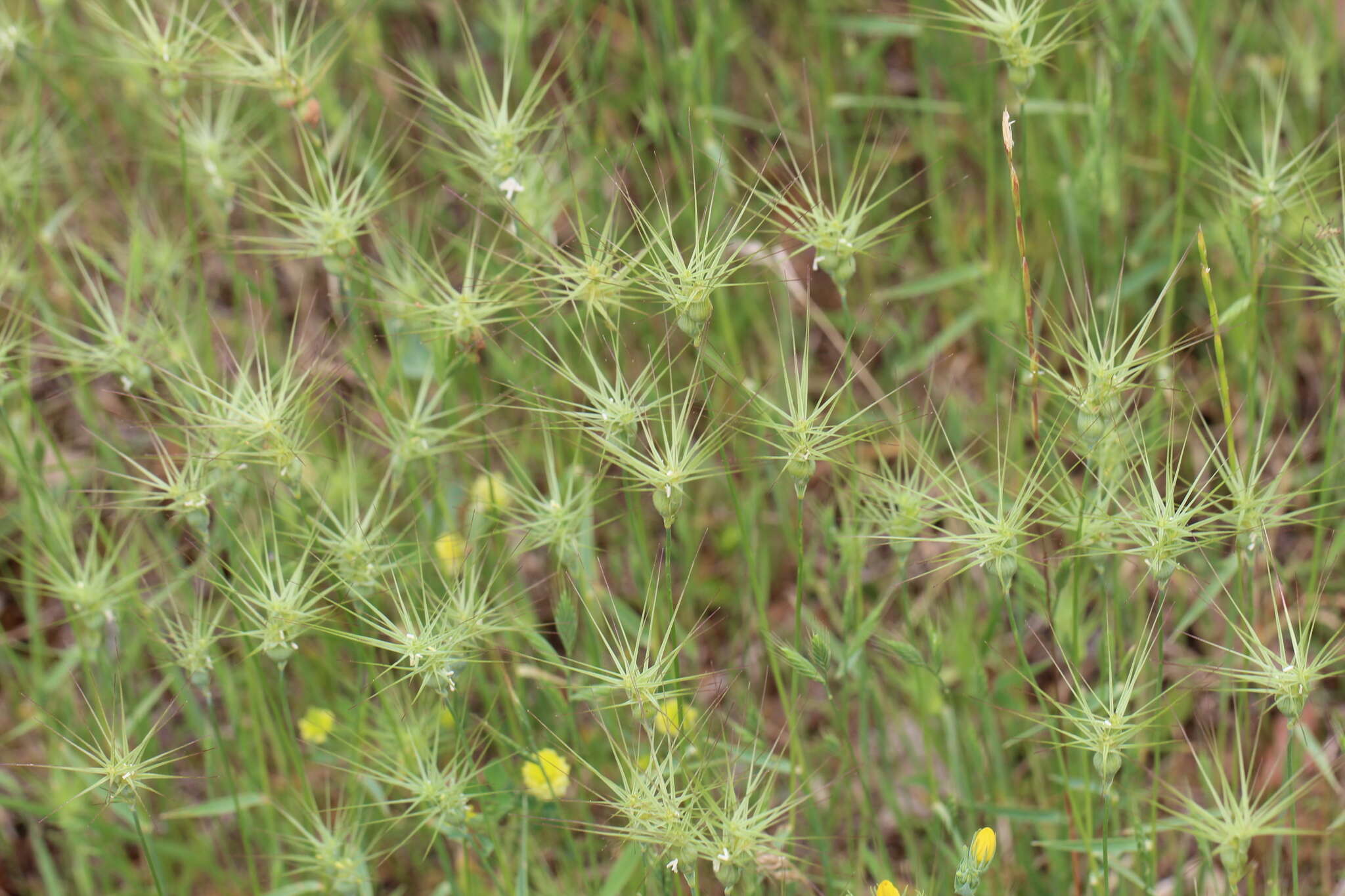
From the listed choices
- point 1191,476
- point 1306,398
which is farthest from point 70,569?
point 1306,398

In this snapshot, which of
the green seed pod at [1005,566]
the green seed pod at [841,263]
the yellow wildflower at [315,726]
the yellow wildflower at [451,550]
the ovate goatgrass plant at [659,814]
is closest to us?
the ovate goatgrass plant at [659,814]

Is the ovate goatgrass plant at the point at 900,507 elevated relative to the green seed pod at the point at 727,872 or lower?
elevated

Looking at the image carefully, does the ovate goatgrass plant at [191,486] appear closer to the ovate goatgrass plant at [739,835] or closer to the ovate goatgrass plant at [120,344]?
the ovate goatgrass plant at [120,344]

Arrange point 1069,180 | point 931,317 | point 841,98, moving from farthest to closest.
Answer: point 931,317
point 841,98
point 1069,180

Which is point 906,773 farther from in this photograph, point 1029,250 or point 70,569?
point 70,569

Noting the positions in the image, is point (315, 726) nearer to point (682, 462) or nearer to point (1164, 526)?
point (682, 462)

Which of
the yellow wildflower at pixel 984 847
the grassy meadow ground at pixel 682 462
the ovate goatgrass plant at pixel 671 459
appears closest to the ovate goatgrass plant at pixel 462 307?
the grassy meadow ground at pixel 682 462

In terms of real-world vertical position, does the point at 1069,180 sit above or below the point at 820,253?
below
